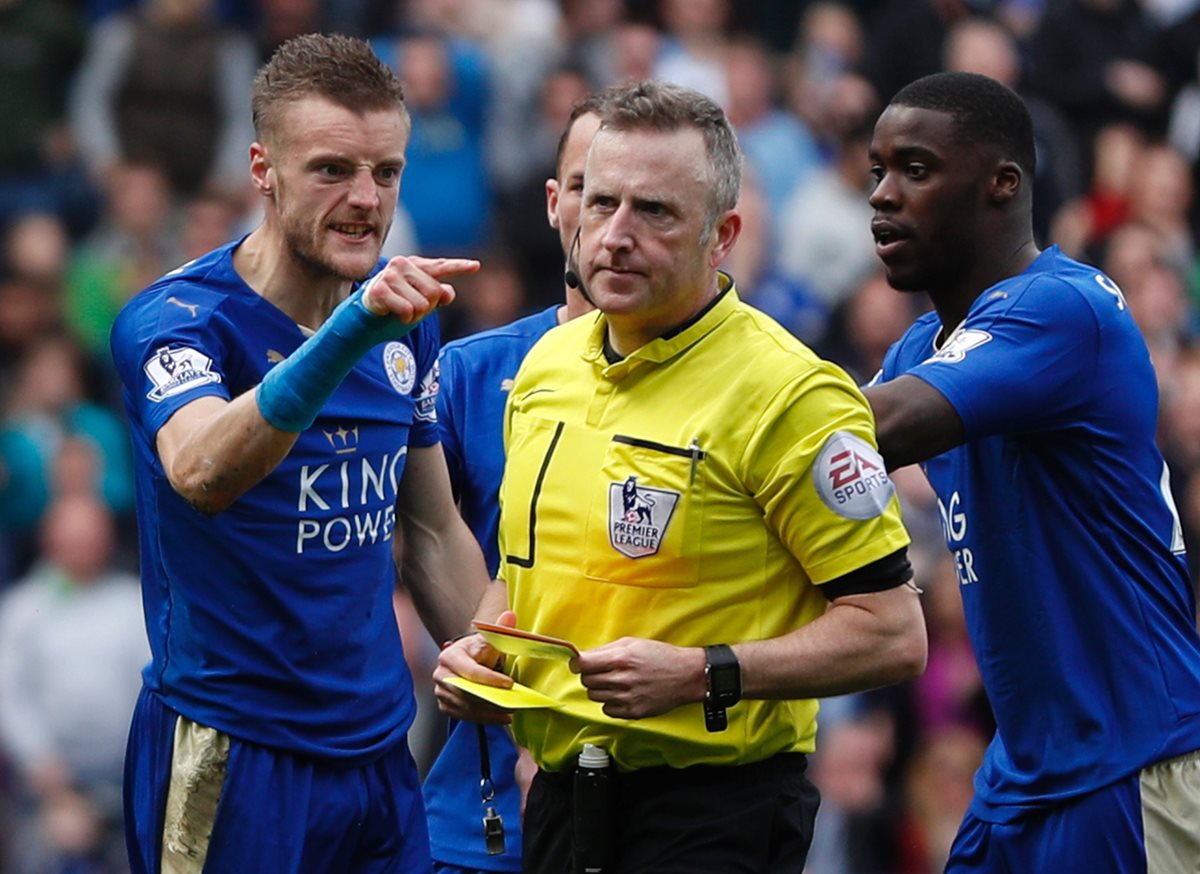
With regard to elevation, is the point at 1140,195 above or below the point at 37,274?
above

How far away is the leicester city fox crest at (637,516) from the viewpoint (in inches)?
192

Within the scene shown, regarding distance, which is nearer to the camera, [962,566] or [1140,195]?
[962,566]

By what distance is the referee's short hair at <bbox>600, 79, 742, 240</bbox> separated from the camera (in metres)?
4.96

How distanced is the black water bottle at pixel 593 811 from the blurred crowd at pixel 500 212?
494 cm

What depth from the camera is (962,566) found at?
5.57m

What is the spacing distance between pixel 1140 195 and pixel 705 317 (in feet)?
28.4

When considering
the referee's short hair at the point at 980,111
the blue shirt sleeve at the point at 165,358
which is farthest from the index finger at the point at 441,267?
the referee's short hair at the point at 980,111

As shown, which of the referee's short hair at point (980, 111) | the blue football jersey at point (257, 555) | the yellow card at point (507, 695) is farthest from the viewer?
the referee's short hair at point (980, 111)

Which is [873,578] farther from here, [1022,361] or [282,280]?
[282,280]

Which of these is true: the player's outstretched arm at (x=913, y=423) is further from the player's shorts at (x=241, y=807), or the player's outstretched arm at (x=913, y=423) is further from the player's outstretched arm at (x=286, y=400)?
the player's shorts at (x=241, y=807)

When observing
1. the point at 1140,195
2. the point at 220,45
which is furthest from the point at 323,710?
the point at 1140,195

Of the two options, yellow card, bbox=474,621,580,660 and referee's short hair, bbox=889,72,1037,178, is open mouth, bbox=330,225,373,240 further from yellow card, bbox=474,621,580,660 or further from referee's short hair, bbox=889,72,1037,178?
referee's short hair, bbox=889,72,1037,178

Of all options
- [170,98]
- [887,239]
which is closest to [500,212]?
[170,98]

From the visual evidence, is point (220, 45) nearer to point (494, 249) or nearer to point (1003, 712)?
point (494, 249)
